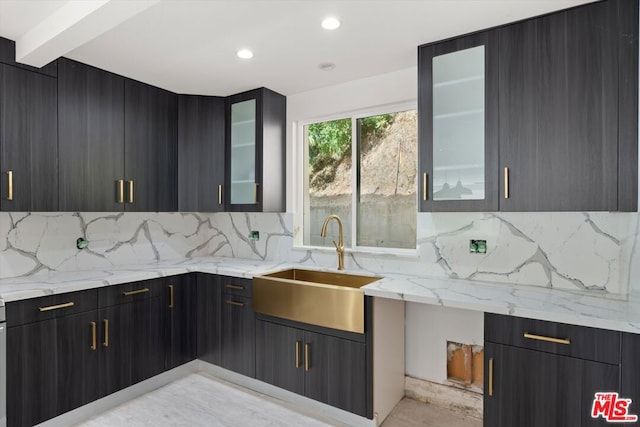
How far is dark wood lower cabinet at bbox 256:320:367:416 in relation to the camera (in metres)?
2.25

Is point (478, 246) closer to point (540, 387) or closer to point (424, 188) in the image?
point (424, 188)

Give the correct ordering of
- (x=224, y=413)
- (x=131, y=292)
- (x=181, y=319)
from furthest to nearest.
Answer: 1. (x=181, y=319)
2. (x=131, y=292)
3. (x=224, y=413)

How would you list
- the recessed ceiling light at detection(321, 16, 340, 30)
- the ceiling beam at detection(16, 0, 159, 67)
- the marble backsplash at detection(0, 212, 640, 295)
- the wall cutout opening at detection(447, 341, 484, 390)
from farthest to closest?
1. the wall cutout opening at detection(447, 341, 484, 390)
2. the marble backsplash at detection(0, 212, 640, 295)
3. the recessed ceiling light at detection(321, 16, 340, 30)
4. the ceiling beam at detection(16, 0, 159, 67)

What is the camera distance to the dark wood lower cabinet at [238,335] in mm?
2725

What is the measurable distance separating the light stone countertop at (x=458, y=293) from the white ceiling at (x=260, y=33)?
4.70 feet

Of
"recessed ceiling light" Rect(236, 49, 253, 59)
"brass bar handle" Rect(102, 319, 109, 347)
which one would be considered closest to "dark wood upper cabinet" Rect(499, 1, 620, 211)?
"recessed ceiling light" Rect(236, 49, 253, 59)

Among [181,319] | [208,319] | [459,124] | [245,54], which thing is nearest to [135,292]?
[181,319]

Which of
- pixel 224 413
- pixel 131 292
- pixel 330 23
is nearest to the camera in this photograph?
pixel 330 23

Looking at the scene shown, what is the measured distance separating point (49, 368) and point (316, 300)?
5.45ft

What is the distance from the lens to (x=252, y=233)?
3.55 meters

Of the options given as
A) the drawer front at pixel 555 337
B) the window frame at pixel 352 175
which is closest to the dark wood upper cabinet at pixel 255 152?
the window frame at pixel 352 175

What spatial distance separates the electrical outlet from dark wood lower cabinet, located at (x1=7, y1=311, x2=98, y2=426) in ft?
8.38

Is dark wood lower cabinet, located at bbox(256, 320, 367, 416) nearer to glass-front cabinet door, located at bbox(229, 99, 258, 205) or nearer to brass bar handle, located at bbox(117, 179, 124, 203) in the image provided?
glass-front cabinet door, located at bbox(229, 99, 258, 205)

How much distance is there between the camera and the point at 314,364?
241cm
